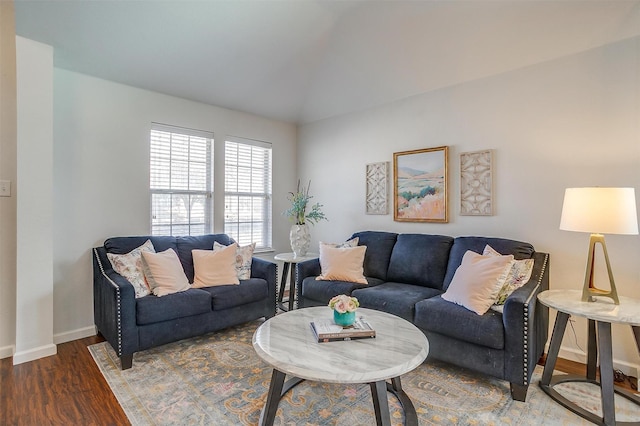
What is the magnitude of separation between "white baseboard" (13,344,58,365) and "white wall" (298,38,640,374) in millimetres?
3401

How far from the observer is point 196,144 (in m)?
3.86

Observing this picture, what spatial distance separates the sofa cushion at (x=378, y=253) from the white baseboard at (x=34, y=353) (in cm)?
288

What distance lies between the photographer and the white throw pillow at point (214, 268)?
315 cm

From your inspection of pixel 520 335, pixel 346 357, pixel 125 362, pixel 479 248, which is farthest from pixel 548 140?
pixel 125 362

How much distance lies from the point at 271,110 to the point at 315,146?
2.59 ft

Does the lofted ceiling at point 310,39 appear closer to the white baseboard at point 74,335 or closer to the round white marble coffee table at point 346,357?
the white baseboard at point 74,335

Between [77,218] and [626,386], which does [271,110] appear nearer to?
[77,218]

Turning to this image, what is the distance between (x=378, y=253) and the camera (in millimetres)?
3551

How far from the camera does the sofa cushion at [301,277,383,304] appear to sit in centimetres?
311

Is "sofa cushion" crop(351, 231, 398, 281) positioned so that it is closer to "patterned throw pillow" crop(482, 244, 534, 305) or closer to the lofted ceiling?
"patterned throw pillow" crop(482, 244, 534, 305)

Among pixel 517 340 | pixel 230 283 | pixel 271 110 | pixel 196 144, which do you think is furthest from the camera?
pixel 271 110

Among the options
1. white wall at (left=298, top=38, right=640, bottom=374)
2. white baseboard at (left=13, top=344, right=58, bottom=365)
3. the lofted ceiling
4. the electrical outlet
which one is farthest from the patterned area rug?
the lofted ceiling

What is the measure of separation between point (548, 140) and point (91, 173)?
4.12m

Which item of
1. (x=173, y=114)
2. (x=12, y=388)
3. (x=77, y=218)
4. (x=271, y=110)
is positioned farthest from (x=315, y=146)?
(x=12, y=388)
